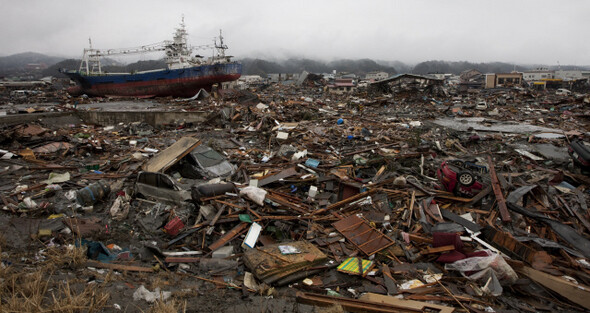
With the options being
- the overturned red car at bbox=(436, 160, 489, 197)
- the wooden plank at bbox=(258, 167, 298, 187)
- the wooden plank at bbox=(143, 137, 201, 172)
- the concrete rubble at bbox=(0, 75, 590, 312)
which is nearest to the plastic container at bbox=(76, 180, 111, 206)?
the concrete rubble at bbox=(0, 75, 590, 312)

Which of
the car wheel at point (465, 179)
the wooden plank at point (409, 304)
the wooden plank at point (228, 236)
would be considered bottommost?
the wooden plank at point (409, 304)

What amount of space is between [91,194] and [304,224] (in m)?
4.29

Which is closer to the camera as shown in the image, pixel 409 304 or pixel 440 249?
pixel 409 304

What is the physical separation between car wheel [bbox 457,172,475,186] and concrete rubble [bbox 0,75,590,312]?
0.03m

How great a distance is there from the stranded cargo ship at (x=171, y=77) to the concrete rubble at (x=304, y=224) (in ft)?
49.4

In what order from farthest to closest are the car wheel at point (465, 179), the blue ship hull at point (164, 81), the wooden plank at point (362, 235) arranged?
the blue ship hull at point (164, 81)
the car wheel at point (465, 179)
the wooden plank at point (362, 235)

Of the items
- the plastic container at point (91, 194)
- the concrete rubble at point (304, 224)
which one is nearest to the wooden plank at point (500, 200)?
the concrete rubble at point (304, 224)

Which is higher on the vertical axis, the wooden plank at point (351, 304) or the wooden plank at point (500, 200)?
the wooden plank at point (500, 200)

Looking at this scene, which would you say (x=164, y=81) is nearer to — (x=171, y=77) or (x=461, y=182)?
(x=171, y=77)

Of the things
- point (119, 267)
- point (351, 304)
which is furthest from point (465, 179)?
point (119, 267)

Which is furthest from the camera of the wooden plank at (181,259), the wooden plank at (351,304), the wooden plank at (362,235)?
the wooden plank at (362,235)

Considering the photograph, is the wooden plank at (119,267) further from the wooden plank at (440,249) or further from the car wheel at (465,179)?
the car wheel at (465,179)

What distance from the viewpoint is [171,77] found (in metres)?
24.8

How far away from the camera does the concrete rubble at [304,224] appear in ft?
12.2
